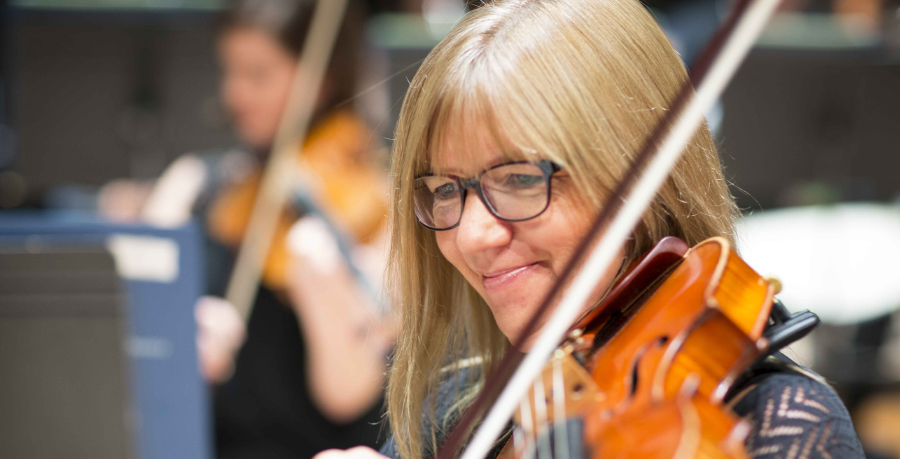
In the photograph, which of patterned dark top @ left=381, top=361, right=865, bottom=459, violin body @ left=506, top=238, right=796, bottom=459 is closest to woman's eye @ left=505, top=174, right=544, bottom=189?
violin body @ left=506, top=238, right=796, bottom=459

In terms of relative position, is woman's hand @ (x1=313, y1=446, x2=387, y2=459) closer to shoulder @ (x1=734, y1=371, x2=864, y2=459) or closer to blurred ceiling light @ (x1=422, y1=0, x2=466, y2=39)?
shoulder @ (x1=734, y1=371, x2=864, y2=459)

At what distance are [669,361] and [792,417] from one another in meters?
0.10

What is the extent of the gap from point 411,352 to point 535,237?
0.27 metres

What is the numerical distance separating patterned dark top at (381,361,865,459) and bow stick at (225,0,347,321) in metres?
1.28

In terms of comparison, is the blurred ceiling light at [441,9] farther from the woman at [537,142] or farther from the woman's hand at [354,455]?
the woman's hand at [354,455]

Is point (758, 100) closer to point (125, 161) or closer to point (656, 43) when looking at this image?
point (656, 43)

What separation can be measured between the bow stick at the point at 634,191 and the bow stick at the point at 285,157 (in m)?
1.15

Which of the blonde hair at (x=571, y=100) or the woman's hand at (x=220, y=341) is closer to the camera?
the blonde hair at (x=571, y=100)

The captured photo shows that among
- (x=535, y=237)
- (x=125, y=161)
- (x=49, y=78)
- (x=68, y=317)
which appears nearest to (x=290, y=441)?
(x=68, y=317)

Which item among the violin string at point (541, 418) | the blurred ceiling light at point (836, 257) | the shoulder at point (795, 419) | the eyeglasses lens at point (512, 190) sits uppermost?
the eyeglasses lens at point (512, 190)

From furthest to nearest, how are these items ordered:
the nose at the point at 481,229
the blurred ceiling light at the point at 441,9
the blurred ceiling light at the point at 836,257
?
the blurred ceiling light at the point at 441,9, the blurred ceiling light at the point at 836,257, the nose at the point at 481,229

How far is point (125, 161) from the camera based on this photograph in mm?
2492

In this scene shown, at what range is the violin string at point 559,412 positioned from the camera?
567 mm

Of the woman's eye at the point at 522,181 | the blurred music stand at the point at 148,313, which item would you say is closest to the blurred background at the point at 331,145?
the blurred music stand at the point at 148,313
